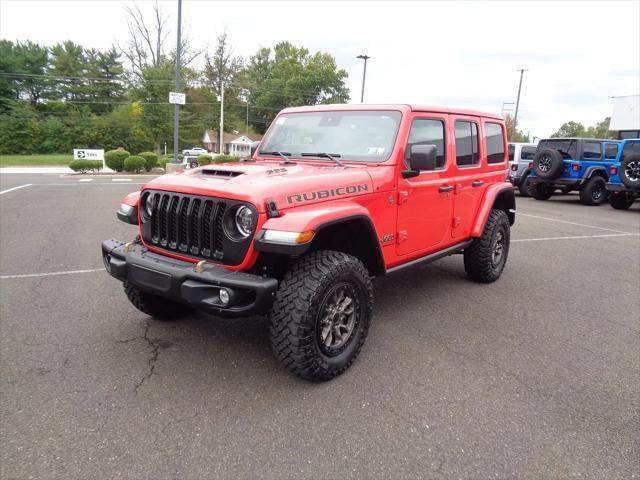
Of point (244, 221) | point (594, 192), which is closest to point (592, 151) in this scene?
point (594, 192)

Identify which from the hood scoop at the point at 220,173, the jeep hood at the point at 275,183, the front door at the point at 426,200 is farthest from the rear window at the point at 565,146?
the hood scoop at the point at 220,173

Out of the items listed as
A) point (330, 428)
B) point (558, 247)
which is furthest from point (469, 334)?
point (558, 247)

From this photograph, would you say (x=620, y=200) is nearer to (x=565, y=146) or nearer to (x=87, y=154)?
(x=565, y=146)

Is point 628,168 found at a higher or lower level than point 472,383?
higher

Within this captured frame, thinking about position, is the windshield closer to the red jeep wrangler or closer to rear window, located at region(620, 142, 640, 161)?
the red jeep wrangler

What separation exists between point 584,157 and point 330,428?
1434cm

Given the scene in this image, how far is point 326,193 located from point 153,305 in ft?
6.05

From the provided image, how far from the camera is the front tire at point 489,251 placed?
16.6 ft

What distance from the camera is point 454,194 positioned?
4410mm

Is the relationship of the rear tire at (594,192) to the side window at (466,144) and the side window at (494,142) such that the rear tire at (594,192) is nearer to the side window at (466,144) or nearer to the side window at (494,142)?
the side window at (494,142)

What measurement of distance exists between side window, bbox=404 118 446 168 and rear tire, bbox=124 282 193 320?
7.75ft

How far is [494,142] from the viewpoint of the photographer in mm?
5250

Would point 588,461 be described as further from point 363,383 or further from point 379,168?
point 379,168

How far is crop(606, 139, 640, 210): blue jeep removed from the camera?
40.4 feet
